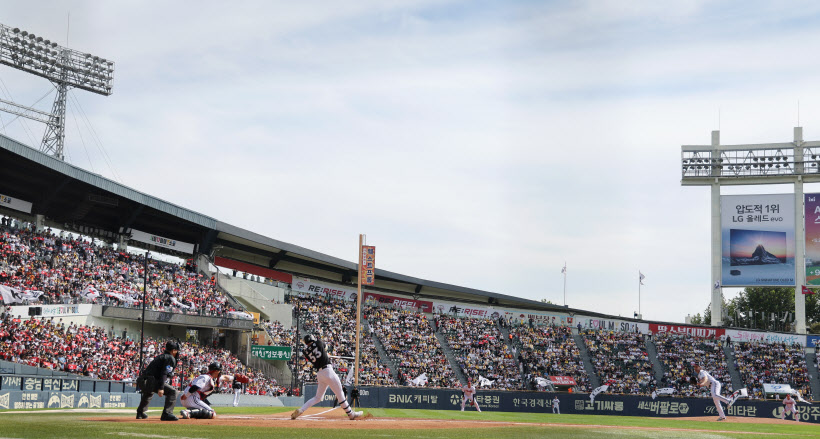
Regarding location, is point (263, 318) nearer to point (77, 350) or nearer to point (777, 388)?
point (77, 350)

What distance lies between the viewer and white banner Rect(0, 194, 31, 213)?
46.1 meters

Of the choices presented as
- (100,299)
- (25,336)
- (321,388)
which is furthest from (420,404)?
(321,388)

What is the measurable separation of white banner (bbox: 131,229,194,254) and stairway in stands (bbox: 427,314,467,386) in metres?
20.0

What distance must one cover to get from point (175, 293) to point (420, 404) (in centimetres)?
1636

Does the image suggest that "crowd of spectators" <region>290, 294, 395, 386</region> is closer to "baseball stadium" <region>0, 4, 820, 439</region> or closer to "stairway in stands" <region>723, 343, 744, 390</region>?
"baseball stadium" <region>0, 4, 820, 439</region>

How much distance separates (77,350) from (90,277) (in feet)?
26.1

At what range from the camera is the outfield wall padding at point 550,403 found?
48250 millimetres

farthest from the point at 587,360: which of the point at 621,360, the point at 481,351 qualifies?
the point at 481,351

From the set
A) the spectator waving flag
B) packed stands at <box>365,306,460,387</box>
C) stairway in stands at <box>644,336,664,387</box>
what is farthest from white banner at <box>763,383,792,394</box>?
the spectator waving flag

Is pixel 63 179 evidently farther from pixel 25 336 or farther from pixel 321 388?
pixel 321 388

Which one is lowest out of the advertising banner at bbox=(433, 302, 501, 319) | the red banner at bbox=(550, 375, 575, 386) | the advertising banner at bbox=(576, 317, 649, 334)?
the red banner at bbox=(550, 375, 575, 386)

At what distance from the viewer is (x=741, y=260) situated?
63.1m

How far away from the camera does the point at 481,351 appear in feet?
206

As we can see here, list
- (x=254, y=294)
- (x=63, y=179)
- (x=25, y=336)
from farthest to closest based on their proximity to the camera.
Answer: (x=254, y=294) → (x=63, y=179) → (x=25, y=336)
